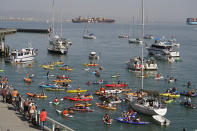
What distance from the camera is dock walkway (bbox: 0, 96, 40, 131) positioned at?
87.9 ft

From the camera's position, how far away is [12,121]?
1127 inches

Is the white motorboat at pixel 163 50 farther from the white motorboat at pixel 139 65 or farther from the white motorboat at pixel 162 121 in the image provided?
the white motorboat at pixel 162 121

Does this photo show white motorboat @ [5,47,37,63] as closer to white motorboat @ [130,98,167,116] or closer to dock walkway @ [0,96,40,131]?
white motorboat @ [130,98,167,116]

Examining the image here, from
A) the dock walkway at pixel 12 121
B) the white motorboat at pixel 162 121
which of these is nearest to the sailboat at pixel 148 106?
the white motorboat at pixel 162 121

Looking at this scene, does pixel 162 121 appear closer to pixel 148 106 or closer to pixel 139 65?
pixel 148 106

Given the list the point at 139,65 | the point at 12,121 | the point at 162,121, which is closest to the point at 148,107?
the point at 162,121

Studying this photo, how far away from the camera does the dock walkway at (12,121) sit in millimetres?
26781

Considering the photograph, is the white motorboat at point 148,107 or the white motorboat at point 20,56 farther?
the white motorboat at point 20,56

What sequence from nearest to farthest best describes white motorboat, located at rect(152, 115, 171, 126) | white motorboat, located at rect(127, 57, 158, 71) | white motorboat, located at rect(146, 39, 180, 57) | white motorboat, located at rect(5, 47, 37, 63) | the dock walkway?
the dock walkway
white motorboat, located at rect(152, 115, 171, 126)
white motorboat, located at rect(127, 57, 158, 71)
white motorboat, located at rect(5, 47, 37, 63)
white motorboat, located at rect(146, 39, 180, 57)

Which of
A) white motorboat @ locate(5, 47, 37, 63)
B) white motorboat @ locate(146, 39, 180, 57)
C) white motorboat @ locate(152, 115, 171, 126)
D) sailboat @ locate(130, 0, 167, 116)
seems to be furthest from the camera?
white motorboat @ locate(146, 39, 180, 57)

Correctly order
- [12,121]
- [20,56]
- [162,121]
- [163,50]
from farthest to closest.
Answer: [163,50], [20,56], [162,121], [12,121]

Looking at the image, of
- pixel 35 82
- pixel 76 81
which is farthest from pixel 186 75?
pixel 35 82

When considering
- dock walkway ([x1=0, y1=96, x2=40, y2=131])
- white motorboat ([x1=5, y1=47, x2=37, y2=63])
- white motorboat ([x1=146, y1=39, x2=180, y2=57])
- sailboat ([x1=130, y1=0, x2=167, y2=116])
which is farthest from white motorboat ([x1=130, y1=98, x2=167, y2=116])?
white motorboat ([x1=146, y1=39, x2=180, y2=57])

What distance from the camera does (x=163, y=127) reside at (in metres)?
41.3
